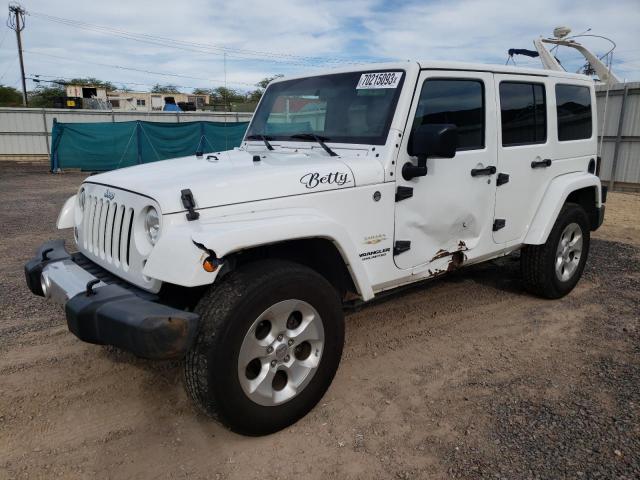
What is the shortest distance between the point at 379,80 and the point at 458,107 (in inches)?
26.5

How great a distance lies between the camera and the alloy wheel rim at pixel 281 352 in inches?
103

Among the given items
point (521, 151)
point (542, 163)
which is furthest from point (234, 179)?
point (542, 163)

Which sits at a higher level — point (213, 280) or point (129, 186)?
point (129, 186)

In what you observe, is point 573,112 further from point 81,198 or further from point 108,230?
point 81,198

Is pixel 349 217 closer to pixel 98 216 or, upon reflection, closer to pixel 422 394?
pixel 422 394

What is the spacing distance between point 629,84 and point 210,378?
13.8 m

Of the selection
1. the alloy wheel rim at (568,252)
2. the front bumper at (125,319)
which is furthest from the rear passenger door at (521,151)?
the front bumper at (125,319)

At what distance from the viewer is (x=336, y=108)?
143 inches

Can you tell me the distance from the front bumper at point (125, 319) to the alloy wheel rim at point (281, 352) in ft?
1.19

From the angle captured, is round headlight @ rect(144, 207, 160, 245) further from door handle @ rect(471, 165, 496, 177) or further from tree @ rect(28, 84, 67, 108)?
tree @ rect(28, 84, 67, 108)

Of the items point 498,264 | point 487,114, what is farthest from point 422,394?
point 498,264

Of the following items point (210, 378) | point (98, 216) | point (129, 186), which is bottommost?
point (210, 378)

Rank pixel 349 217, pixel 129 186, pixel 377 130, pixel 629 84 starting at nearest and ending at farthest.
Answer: pixel 129 186 → pixel 349 217 → pixel 377 130 → pixel 629 84

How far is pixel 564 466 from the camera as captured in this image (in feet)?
8.46
